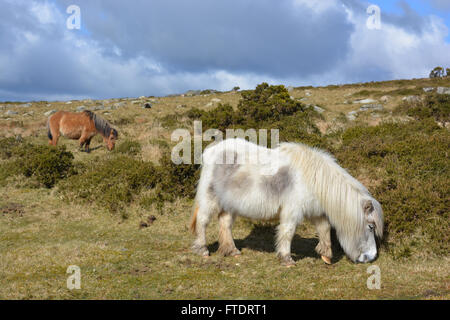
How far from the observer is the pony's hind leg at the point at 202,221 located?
6.57m

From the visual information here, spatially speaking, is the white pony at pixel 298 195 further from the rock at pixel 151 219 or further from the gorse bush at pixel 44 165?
the gorse bush at pixel 44 165

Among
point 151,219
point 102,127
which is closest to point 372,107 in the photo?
point 102,127

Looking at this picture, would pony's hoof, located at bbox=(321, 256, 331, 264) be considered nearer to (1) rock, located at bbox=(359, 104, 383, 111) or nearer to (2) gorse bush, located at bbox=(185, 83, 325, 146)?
(2) gorse bush, located at bbox=(185, 83, 325, 146)

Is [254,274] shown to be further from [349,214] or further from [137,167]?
[137,167]

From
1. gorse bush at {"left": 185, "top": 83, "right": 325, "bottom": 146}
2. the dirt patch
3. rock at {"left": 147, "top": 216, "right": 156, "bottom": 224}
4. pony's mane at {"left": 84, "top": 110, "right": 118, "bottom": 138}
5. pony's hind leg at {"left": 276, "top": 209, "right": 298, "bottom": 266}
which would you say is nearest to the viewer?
pony's hind leg at {"left": 276, "top": 209, "right": 298, "bottom": 266}

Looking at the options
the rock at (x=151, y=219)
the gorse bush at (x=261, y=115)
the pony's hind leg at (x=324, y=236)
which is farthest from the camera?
the gorse bush at (x=261, y=115)

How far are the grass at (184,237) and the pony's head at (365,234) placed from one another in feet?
0.74

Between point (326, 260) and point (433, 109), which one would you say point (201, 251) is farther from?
point (433, 109)

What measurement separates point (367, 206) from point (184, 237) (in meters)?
4.23

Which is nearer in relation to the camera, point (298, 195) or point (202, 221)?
point (298, 195)

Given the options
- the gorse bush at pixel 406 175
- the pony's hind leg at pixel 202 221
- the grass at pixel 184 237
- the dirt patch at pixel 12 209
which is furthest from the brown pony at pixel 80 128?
the gorse bush at pixel 406 175

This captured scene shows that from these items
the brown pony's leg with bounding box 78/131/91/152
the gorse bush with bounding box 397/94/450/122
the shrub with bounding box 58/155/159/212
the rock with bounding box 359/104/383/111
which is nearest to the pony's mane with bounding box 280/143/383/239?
the shrub with bounding box 58/155/159/212

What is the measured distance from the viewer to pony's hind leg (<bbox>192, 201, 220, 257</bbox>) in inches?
259

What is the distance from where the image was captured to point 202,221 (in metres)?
6.66
